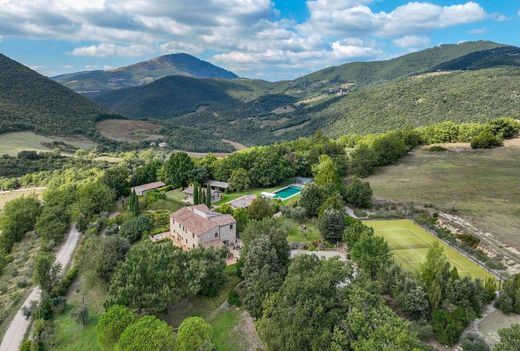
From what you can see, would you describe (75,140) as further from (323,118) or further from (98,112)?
(323,118)

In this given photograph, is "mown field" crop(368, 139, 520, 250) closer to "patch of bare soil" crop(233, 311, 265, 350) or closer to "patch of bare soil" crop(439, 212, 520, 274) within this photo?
"patch of bare soil" crop(439, 212, 520, 274)

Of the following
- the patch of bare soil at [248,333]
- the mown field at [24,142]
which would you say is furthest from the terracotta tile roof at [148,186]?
the mown field at [24,142]

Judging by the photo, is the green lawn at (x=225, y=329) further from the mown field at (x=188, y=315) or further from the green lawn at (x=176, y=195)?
the green lawn at (x=176, y=195)

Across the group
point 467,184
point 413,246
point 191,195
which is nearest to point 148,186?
point 191,195

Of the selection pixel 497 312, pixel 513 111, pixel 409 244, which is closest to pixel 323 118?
pixel 513 111

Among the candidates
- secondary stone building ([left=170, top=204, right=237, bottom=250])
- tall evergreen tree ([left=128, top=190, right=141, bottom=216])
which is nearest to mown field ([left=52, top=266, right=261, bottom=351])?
secondary stone building ([left=170, top=204, right=237, bottom=250])

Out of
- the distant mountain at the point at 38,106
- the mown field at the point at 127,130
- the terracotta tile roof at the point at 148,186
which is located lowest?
the mown field at the point at 127,130
